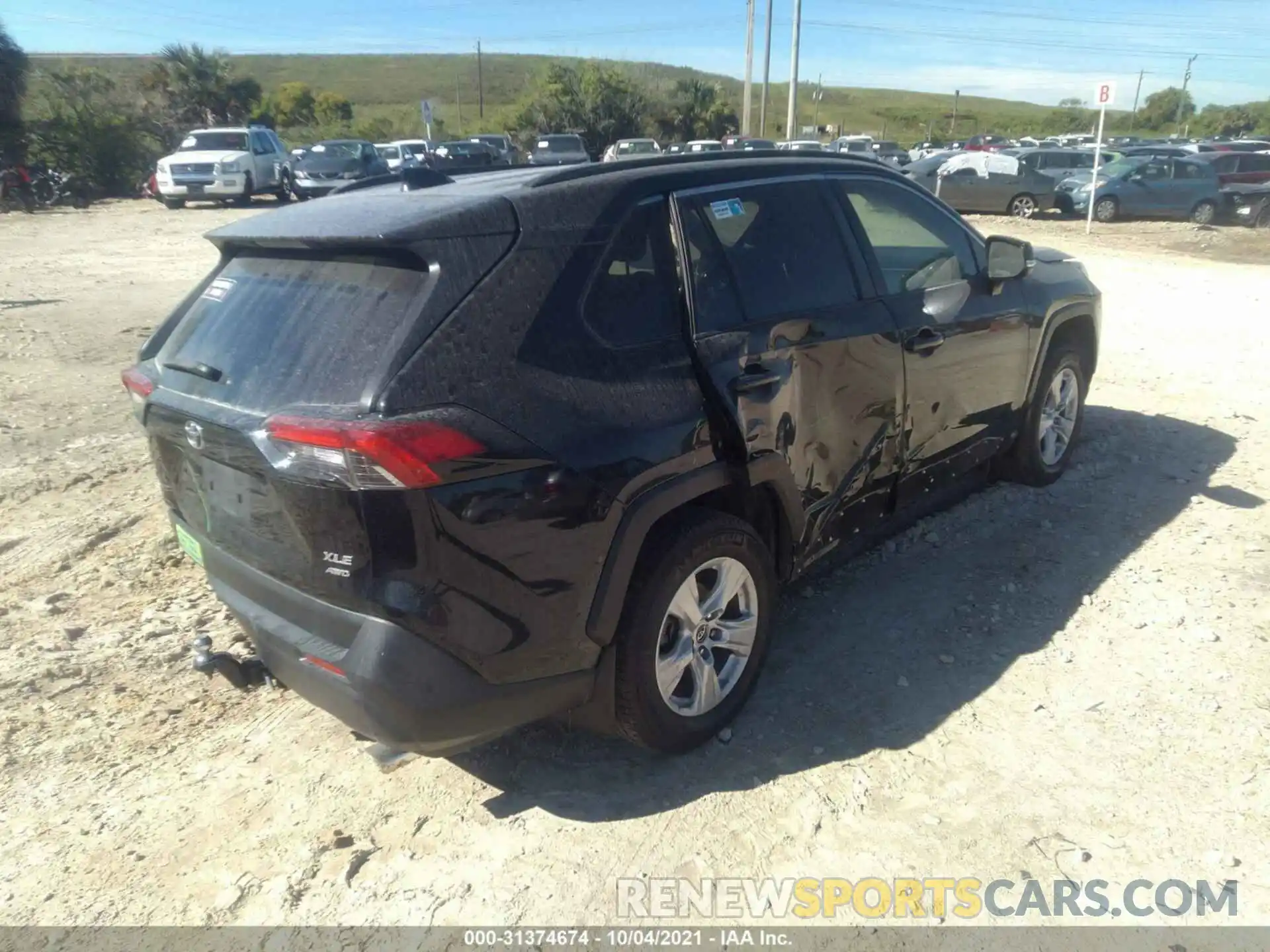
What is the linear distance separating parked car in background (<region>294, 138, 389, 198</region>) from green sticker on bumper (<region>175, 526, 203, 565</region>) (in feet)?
72.9

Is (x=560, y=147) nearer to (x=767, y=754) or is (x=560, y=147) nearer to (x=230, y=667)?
(x=230, y=667)

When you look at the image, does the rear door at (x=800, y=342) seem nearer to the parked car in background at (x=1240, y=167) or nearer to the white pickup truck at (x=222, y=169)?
the parked car in background at (x=1240, y=167)

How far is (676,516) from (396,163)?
99.6ft

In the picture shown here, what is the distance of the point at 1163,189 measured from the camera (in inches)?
875

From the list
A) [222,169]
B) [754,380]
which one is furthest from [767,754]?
[222,169]

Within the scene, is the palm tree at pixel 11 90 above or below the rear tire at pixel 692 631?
above

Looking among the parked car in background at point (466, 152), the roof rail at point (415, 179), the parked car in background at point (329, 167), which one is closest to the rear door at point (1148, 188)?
the parked car in background at point (466, 152)

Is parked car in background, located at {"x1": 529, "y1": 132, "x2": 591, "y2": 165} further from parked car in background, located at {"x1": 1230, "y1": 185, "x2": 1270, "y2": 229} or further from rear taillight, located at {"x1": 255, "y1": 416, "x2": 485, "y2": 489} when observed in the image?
rear taillight, located at {"x1": 255, "y1": 416, "x2": 485, "y2": 489}

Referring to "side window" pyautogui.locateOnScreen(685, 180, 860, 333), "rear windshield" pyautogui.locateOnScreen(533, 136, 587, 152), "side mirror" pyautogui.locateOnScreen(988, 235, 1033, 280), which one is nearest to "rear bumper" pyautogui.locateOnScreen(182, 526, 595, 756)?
"side window" pyautogui.locateOnScreen(685, 180, 860, 333)

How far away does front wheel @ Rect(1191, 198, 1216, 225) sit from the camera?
22.2 metres

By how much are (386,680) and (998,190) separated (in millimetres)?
24095

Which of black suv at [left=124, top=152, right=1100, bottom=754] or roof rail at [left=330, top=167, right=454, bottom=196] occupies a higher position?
roof rail at [left=330, top=167, right=454, bottom=196]

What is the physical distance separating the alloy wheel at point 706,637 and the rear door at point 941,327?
1.21 m

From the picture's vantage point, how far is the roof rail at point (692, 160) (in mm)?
3010
